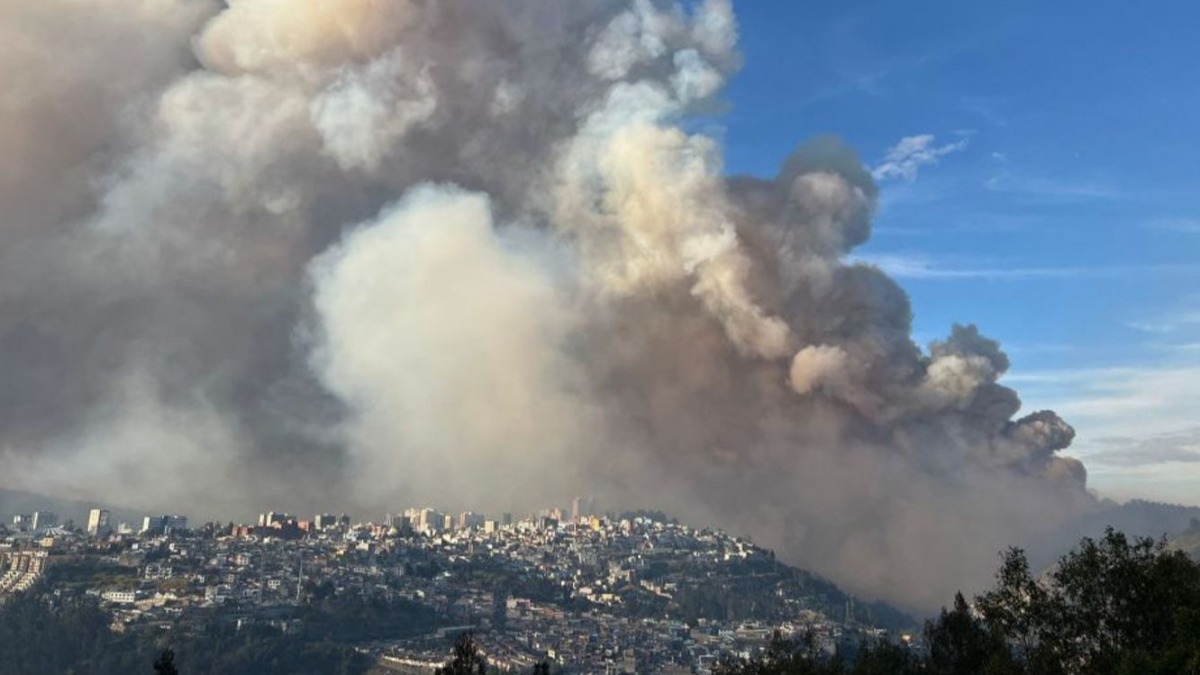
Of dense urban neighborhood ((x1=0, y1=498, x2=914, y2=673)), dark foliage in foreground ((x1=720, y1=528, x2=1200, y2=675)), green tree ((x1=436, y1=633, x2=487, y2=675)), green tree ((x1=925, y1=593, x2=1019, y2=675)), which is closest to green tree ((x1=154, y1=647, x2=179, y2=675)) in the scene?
green tree ((x1=436, y1=633, x2=487, y2=675))

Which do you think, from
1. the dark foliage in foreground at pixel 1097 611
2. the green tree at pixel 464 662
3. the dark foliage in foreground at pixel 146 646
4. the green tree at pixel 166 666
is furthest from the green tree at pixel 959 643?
the dark foliage in foreground at pixel 146 646

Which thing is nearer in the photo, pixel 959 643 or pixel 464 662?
pixel 464 662

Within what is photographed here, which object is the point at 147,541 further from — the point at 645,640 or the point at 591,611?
the point at 645,640

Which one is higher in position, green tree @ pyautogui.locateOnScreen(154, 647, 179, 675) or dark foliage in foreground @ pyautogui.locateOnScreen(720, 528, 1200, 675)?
dark foliage in foreground @ pyautogui.locateOnScreen(720, 528, 1200, 675)

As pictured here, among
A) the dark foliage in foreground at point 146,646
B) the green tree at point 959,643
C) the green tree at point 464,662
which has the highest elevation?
the green tree at point 959,643

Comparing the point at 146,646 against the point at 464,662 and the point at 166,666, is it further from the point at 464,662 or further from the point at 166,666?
the point at 166,666

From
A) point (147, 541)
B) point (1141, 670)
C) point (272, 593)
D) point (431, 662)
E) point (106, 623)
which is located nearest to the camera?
point (1141, 670)

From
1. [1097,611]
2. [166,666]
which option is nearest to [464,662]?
[166,666]

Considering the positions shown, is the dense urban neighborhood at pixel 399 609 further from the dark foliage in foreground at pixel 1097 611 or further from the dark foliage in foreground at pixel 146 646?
the dark foliage in foreground at pixel 1097 611

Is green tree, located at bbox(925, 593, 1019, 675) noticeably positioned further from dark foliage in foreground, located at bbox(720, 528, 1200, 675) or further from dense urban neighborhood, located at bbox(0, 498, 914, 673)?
dense urban neighborhood, located at bbox(0, 498, 914, 673)

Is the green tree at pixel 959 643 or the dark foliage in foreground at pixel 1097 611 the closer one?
the dark foliage in foreground at pixel 1097 611

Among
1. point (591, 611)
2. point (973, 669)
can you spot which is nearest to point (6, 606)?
point (591, 611)
